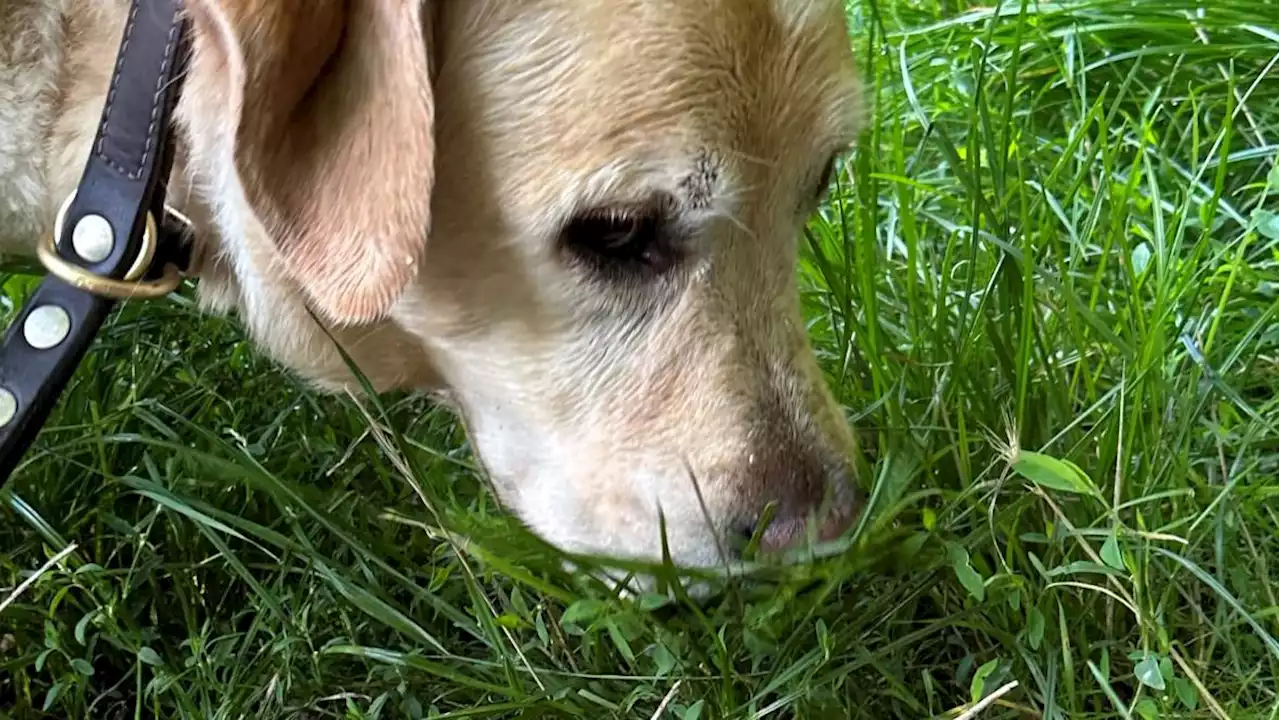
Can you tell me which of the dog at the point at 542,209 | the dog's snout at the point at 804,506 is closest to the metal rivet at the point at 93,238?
the dog at the point at 542,209

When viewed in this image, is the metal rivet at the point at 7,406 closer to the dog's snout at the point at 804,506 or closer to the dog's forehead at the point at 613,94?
the dog's forehead at the point at 613,94

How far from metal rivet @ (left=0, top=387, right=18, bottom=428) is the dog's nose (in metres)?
0.65

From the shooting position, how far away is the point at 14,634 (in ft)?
4.66

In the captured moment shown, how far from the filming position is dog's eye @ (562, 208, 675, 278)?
3.70 feet

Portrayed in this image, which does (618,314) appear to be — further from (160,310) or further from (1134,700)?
(160,310)

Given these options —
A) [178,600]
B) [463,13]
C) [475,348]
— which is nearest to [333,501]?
[178,600]

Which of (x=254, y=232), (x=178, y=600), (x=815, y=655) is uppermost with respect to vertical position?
(x=254, y=232)

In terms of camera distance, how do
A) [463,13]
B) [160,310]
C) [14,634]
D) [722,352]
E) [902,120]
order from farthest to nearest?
[902,120]
[160,310]
[14,634]
[722,352]
[463,13]

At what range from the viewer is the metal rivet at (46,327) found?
110cm

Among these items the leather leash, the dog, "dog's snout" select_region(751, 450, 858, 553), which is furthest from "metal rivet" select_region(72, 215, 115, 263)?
"dog's snout" select_region(751, 450, 858, 553)

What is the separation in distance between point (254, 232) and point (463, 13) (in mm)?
299

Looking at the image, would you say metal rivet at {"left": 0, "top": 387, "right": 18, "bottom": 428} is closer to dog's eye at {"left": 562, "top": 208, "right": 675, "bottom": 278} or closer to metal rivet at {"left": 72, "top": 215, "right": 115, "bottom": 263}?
metal rivet at {"left": 72, "top": 215, "right": 115, "bottom": 263}

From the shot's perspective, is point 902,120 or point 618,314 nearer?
point 618,314

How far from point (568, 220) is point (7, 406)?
49 cm
